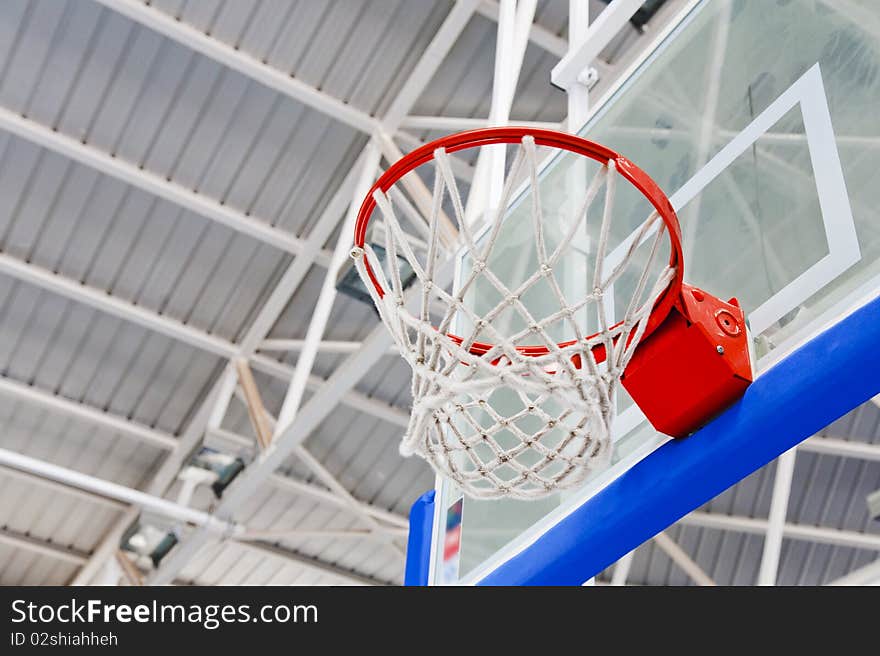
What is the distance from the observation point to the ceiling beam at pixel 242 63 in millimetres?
8297

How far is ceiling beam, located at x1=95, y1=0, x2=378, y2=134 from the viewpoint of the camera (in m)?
8.30

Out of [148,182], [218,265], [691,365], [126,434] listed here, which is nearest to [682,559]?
[218,265]

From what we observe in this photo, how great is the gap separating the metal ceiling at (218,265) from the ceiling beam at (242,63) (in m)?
0.02

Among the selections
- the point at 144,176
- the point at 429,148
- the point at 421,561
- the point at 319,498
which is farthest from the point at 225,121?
the point at 429,148

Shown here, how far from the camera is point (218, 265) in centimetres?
1013

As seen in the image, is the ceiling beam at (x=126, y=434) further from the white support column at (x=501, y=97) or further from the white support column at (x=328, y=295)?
the white support column at (x=501, y=97)

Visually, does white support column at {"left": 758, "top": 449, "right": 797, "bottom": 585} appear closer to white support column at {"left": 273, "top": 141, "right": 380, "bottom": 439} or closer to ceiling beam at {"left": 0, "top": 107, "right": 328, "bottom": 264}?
white support column at {"left": 273, "top": 141, "right": 380, "bottom": 439}

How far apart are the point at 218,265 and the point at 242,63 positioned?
2.23 metres

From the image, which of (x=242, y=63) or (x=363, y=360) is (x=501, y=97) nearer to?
(x=363, y=360)

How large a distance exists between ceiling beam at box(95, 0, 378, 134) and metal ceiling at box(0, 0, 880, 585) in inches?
0.7

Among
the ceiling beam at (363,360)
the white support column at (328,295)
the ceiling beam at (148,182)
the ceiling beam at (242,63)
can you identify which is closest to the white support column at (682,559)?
the ceiling beam at (363,360)

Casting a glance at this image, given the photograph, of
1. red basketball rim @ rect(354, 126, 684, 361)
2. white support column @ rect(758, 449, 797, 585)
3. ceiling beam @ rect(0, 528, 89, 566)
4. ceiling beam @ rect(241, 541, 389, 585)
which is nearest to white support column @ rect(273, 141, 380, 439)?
white support column @ rect(758, 449, 797, 585)

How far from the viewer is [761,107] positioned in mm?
3514
